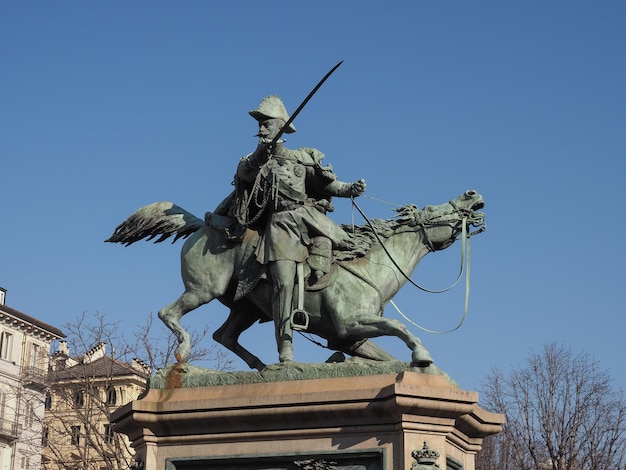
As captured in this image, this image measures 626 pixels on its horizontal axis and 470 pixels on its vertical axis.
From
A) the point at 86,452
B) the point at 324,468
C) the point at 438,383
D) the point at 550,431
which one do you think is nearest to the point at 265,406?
the point at 324,468

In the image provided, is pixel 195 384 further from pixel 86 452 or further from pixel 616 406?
pixel 616 406

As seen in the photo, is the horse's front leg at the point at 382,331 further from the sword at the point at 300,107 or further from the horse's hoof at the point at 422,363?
the sword at the point at 300,107

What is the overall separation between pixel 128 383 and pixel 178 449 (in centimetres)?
3420

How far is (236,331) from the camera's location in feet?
40.2

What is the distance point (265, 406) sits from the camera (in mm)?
10461

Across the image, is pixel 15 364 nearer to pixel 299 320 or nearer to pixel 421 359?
pixel 299 320

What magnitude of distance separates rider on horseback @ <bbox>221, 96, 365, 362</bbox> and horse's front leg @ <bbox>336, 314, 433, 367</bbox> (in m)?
0.59

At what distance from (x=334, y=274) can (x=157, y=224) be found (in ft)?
7.37

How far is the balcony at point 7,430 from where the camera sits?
2251 inches

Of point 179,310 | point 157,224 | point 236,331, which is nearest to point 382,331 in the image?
point 236,331

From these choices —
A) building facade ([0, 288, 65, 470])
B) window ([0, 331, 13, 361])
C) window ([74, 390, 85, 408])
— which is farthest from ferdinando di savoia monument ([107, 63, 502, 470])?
window ([0, 331, 13, 361])

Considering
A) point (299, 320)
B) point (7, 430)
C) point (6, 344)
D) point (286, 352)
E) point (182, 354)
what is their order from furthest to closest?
point (6, 344), point (7, 430), point (182, 354), point (299, 320), point (286, 352)

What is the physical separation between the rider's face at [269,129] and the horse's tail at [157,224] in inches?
48.1

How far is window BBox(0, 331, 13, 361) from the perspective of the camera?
5947cm
